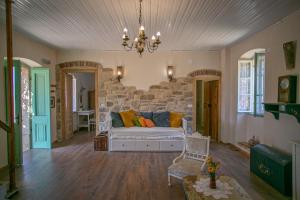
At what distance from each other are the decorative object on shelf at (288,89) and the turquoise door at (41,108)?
552cm

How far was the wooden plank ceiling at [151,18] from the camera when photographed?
3.35 m

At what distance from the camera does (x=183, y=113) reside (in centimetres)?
702

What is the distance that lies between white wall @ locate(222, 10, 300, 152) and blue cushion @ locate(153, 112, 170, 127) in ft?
6.07

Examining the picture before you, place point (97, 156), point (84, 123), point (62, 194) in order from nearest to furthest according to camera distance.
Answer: point (62, 194), point (97, 156), point (84, 123)

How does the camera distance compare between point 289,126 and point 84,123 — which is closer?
point 289,126

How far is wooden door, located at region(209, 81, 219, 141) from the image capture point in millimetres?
6984

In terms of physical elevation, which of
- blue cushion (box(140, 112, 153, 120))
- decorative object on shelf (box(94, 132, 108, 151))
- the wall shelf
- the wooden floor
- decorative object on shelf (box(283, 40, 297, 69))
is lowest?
the wooden floor

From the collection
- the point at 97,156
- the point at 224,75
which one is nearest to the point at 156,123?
the point at 97,156

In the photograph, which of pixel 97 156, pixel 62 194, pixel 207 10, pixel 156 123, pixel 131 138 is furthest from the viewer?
pixel 156 123

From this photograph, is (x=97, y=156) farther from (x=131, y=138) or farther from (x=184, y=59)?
(x=184, y=59)

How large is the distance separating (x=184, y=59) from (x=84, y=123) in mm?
5013

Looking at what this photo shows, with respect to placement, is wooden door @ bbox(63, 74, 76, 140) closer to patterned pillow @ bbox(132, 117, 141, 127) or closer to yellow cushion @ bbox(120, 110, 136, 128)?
yellow cushion @ bbox(120, 110, 136, 128)

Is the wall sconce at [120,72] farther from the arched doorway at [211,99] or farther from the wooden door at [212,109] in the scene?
the wooden door at [212,109]

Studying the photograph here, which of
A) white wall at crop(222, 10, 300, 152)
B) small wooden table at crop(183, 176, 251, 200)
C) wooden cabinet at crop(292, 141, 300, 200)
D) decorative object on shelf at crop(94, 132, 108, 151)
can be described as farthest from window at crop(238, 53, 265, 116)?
decorative object on shelf at crop(94, 132, 108, 151)
